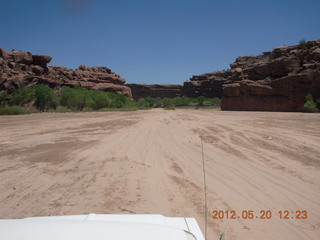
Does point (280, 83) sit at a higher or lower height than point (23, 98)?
higher

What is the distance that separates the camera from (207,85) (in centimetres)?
11738

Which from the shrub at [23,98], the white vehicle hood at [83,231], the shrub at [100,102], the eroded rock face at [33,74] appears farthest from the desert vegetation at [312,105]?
the eroded rock face at [33,74]

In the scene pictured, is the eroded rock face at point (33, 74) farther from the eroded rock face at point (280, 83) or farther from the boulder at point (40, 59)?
the eroded rock face at point (280, 83)

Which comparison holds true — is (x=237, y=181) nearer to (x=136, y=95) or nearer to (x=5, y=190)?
(x=5, y=190)

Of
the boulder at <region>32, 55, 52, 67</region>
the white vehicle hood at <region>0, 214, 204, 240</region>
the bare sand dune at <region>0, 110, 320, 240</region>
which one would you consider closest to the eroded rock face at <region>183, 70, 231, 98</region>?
the boulder at <region>32, 55, 52, 67</region>

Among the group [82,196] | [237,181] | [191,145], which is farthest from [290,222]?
[191,145]

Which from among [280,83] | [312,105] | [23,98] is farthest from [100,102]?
[312,105]

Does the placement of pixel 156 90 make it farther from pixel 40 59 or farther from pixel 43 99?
pixel 43 99

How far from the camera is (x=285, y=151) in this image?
723 cm

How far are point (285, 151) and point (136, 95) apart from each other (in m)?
141
